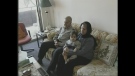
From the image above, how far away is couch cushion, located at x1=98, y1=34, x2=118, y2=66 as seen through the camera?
5.77 feet

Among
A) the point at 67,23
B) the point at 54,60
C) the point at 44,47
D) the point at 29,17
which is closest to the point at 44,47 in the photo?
the point at 44,47

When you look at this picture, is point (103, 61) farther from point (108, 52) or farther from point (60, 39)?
point (60, 39)

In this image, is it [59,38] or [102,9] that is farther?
[59,38]

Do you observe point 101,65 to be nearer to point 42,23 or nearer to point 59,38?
point 59,38

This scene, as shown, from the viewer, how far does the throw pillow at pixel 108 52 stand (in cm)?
176

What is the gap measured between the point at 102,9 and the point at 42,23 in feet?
5.81

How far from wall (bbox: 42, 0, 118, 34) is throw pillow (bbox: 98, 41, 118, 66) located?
0.35m

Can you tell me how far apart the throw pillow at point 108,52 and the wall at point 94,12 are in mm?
349

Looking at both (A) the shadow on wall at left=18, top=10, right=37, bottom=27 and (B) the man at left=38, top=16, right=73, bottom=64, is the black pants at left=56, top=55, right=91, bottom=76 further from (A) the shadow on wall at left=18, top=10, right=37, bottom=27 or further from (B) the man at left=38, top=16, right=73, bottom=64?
(A) the shadow on wall at left=18, top=10, right=37, bottom=27

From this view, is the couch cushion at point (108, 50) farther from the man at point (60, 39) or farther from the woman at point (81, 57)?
the man at point (60, 39)

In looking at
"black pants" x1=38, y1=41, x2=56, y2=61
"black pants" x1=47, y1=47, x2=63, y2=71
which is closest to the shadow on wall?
"black pants" x1=38, y1=41, x2=56, y2=61

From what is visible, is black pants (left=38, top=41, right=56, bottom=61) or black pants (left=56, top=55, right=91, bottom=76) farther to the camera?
black pants (left=38, top=41, right=56, bottom=61)
